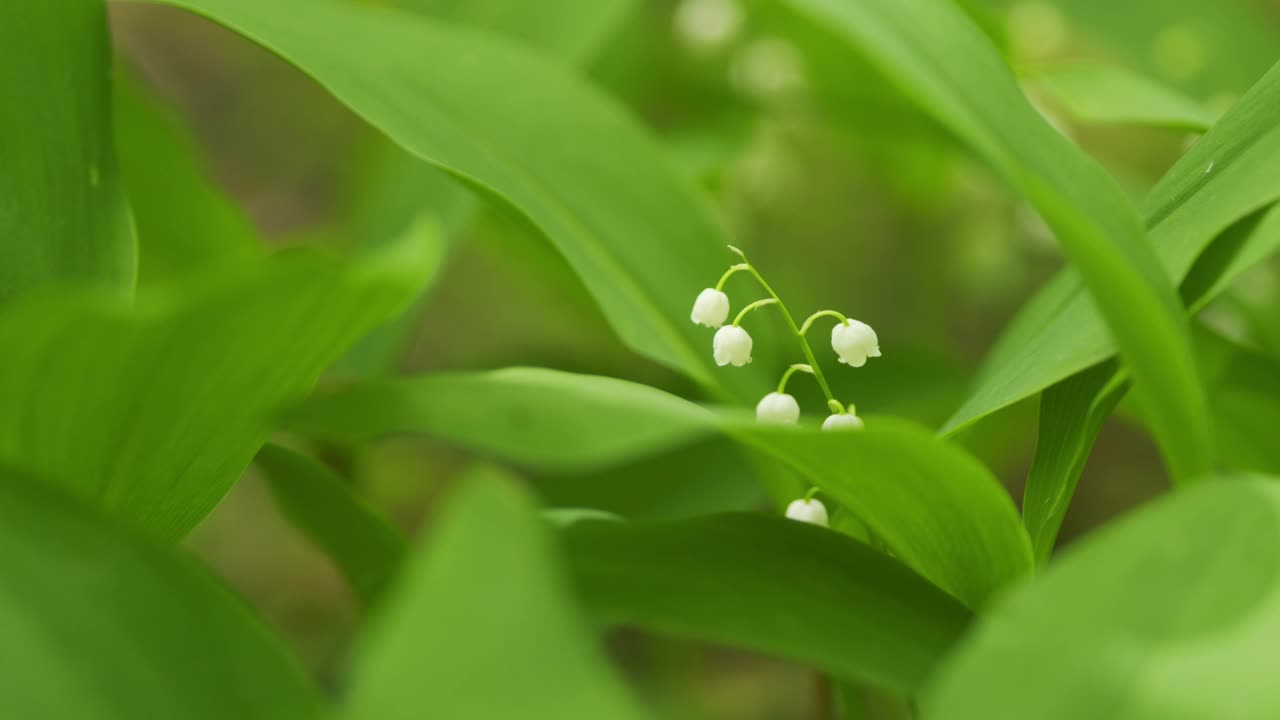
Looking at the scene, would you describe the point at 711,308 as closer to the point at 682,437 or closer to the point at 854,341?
the point at 854,341

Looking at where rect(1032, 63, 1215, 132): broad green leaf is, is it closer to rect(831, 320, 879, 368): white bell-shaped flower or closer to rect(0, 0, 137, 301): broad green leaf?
rect(831, 320, 879, 368): white bell-shaped flower

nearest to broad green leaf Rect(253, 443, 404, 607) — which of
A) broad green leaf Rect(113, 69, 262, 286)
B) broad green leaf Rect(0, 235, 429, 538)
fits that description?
broad green leaf Rect(0, 235, 429, 538)

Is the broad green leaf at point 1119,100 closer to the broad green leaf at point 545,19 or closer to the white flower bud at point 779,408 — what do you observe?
the white flower bud at point 779,408

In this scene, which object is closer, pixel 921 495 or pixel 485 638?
pixel 485 638

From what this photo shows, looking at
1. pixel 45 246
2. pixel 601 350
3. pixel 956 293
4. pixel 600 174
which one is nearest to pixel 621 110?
pixel 600 174

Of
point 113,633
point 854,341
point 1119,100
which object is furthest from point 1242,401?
point 113,633
